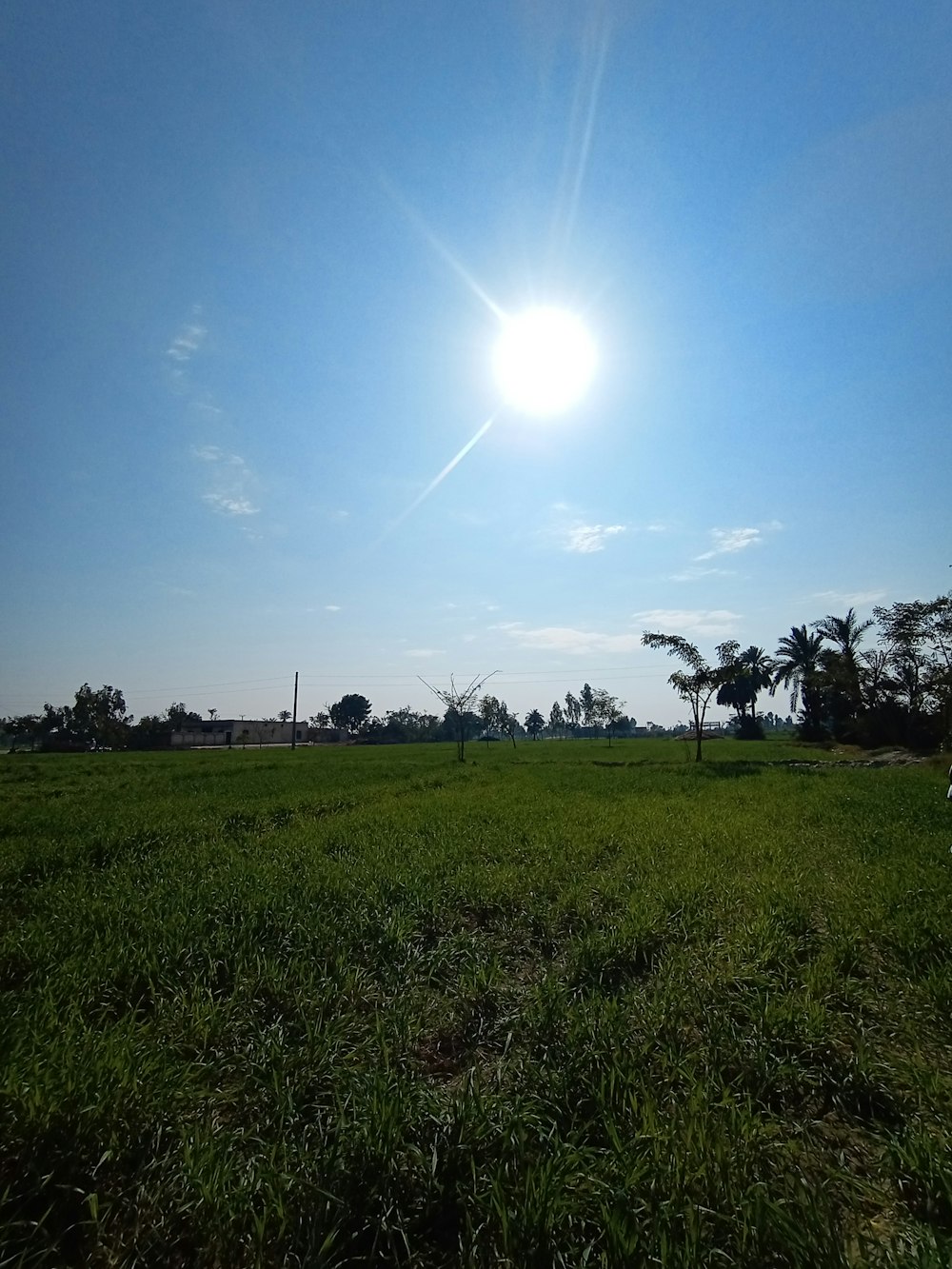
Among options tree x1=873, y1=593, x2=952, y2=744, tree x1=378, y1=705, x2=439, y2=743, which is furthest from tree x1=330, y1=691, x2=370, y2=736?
tree x1=873, y1=593, x2=952, y2=744

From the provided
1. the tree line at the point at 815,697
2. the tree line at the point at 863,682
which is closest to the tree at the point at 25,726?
the tree line at the point at 815,697

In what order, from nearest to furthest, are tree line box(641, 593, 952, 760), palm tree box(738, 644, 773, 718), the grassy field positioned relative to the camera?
the grassy field → tree line box(641, 593, 952, 760) → palm tree box(738, 644, 773, 718)

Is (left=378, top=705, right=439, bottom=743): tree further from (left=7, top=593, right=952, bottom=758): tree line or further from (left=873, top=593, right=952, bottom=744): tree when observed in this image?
(left=873, top=593, right=952, bottom=744): tree

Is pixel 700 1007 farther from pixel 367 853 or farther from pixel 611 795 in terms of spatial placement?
pixel 611 795

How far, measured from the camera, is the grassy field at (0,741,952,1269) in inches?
81.6

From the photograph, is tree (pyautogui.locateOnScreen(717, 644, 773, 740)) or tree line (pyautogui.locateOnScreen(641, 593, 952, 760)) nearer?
tree line (pyautogui.locateOnScreen(641, 593, 952, 760))

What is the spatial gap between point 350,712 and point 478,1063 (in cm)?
11244

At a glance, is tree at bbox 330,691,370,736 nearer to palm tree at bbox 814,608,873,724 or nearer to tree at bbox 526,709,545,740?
tree at bbox 526,709,545,740

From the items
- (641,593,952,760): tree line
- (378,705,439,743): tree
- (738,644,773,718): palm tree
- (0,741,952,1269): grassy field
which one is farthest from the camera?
(378,705,439,743): tree

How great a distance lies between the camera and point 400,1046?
3166 mm

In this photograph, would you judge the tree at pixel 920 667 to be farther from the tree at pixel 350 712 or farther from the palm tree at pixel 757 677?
the tree at pixel 350 712

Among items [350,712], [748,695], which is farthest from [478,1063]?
[350,712]

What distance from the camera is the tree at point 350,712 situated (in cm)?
11150

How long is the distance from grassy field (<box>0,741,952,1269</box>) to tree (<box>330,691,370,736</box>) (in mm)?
107145
